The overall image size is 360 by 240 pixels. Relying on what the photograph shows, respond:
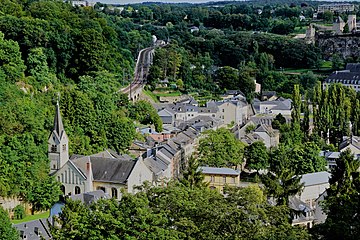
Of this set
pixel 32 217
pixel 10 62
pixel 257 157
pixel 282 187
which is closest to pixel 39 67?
pixel 10 62

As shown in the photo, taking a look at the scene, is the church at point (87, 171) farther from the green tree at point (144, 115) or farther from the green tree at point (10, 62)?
the green tree at point (144, 115)

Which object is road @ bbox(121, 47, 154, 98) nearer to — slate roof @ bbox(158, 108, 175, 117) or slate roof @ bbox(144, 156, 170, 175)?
slate roof @ bbox(158, 108, 175, 117)

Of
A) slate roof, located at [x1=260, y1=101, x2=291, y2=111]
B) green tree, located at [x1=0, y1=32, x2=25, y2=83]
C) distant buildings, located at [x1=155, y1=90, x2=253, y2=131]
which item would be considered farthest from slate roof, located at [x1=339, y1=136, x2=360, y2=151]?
green tree, located at [x1=0, y1=32, x2=25, y2=83]

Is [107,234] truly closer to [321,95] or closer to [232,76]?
[321,95]

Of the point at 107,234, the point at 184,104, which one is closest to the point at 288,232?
the point at 107,234

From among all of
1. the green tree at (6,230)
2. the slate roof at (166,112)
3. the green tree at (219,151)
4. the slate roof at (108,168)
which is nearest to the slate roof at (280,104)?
the slate roof at (166,112)

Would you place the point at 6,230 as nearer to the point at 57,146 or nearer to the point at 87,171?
the point at 87,171
